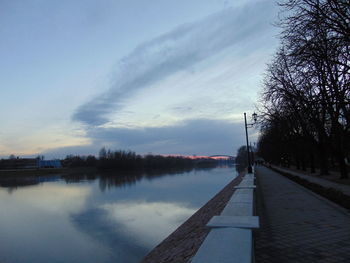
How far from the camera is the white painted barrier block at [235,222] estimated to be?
20.6 ft

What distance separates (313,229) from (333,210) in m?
2.95

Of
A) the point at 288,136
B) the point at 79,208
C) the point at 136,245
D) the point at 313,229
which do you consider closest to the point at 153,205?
the point at 79,208

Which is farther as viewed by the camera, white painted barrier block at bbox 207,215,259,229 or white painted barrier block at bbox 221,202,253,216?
white painted barrier block at bbox 221,202,253,216

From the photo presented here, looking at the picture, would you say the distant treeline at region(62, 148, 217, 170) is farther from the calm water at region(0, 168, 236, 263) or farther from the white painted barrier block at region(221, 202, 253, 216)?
the white painted barrier block at region(221, 202, 253, 216)

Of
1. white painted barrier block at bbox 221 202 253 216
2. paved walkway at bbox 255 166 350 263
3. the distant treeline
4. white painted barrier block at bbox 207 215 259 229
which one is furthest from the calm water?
the distant treeline

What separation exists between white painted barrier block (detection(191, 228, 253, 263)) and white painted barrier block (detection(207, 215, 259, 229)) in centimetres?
29

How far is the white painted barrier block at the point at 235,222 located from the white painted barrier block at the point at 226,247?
29cm

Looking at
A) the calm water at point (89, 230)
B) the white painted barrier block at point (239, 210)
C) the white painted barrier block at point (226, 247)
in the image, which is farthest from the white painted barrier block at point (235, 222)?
the calm water at point (89, 230)

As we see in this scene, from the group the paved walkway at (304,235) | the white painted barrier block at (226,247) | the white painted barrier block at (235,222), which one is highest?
the white painted barrier block at (235,222)

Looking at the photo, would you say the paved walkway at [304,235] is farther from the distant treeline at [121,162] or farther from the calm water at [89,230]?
the distant treeline at [121,162]

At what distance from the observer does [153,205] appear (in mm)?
20344

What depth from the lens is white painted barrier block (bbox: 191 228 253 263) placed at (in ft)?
14.1

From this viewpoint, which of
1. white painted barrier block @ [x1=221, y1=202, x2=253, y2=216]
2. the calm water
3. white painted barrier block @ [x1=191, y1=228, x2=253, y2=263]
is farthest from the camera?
the calm water

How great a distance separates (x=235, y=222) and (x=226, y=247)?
5.96ft
